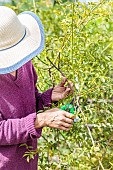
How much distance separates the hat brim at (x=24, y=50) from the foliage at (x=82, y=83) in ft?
0.32

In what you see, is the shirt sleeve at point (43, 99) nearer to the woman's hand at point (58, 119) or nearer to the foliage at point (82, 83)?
the foliage at point (82, 83)

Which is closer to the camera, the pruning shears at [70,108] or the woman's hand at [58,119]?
the woman's hand at [58,119]

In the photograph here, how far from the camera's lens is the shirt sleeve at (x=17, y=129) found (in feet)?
6.29

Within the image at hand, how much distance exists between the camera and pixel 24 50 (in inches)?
75.2

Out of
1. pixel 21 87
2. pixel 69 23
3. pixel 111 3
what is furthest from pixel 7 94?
pixel 111 3

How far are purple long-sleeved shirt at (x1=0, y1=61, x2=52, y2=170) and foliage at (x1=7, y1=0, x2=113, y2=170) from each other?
0.27ft

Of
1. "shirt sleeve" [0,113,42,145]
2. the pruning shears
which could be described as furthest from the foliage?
"shirt sleeve" [0,113,42,145]

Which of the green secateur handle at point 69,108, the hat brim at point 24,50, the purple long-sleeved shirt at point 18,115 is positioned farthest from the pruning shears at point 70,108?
the hat brim at point 24,50

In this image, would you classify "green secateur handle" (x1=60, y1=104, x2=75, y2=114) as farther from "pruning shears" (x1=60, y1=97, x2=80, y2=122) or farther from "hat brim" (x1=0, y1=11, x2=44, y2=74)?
"hat brim" (x1=0, y1=11, x2=44, y2=74)

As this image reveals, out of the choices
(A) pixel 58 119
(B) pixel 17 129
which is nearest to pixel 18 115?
(B) pixel 17 129

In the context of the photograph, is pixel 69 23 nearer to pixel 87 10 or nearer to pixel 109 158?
pixel 87 10

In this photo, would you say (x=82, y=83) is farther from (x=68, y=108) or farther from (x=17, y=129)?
(x=17, y=129)

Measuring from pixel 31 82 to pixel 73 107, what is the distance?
0.82 ft

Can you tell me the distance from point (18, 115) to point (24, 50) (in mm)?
282
